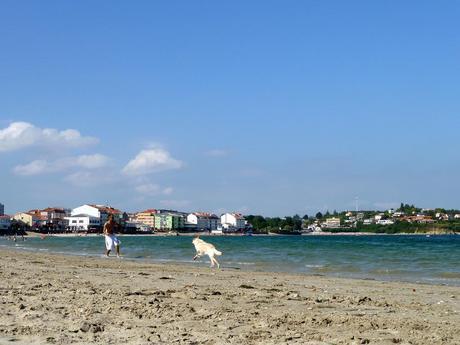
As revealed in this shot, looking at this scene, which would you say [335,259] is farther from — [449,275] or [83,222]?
[83,222]

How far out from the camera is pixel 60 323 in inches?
304

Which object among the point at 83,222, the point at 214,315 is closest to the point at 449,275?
the point at 214,315

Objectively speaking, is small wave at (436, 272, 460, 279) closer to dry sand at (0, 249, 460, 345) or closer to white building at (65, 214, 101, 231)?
dry sand at (0, 249, 460, 345)

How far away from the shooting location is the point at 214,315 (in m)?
8.51

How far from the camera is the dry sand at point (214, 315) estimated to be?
7.07 metres

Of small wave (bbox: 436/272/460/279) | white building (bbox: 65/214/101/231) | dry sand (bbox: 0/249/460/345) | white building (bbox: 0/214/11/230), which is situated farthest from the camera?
white building (bbox: 65/214/101/231)

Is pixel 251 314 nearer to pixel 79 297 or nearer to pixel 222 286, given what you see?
pixel 79 297

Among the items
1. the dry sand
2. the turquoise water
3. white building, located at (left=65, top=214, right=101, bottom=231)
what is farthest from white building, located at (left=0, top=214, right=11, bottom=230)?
the dry sand

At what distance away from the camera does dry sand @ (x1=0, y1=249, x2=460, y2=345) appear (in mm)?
7070

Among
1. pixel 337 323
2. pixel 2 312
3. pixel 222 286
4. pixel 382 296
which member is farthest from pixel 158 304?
pixel 382 296

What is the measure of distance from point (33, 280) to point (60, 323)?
6103mm

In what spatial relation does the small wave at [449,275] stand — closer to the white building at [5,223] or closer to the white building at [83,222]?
the white building at [83,222]

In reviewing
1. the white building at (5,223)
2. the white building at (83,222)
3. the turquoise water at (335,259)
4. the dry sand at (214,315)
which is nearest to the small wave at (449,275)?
the turquoise water at (335,259)

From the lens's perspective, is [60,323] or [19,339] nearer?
[19,339]
